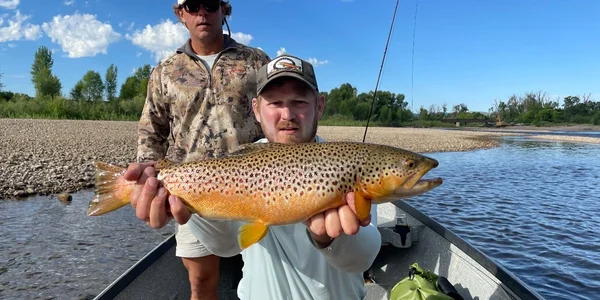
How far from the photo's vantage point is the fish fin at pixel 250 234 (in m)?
2.44

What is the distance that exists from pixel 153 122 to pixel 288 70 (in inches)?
82.8

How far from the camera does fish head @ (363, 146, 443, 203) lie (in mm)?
2564

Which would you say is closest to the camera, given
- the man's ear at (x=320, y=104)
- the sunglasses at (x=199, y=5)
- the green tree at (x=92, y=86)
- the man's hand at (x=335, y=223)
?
the man's hand at (x=335, y=223)

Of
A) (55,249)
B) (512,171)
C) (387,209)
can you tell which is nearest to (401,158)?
(387,209)

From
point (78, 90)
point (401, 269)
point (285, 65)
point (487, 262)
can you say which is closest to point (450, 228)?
point (401, 269)

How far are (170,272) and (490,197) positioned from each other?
14254 millimetres

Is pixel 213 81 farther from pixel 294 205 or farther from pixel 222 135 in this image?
pixel 294 205

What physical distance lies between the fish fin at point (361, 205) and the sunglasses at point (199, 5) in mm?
2509

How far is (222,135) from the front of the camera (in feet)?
13.7

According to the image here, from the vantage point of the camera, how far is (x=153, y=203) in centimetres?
253

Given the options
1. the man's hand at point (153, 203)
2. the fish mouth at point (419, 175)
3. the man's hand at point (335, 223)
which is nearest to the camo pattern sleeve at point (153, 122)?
the man's hand at point (153, 203)

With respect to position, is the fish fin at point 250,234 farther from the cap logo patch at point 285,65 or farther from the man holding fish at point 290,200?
the cap logo patch at point 285,65

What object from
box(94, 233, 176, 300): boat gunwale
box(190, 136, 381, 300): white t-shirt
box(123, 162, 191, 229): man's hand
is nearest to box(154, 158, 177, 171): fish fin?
box(123, 162, 191, 229): man's hand

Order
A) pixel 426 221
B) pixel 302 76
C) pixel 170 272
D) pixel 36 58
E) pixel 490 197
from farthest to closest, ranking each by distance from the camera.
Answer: pixel 36 58, pixel 490 197, pixel 426 221, pixel 170 272, pixel 302 76
